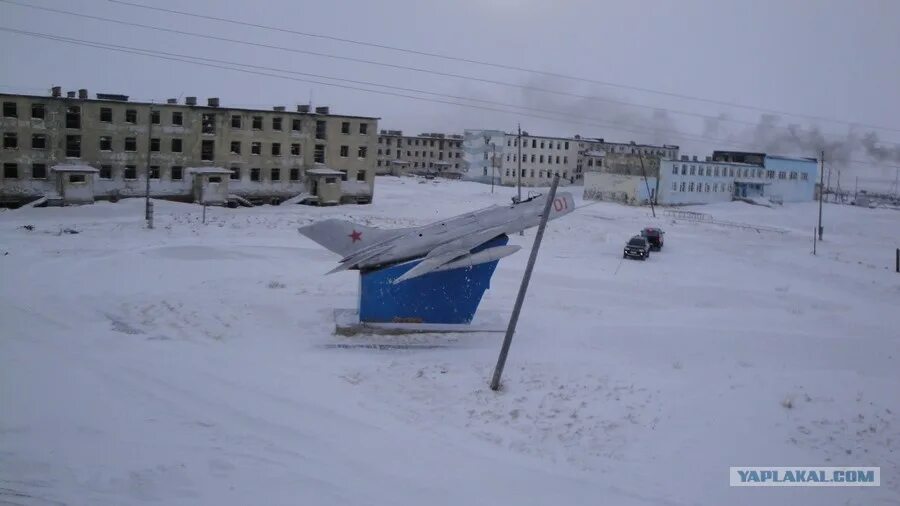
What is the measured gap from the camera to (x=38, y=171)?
4834 cm

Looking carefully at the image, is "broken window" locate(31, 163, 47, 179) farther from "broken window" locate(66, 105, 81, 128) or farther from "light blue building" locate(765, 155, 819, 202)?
"light blue building" locate(765, 155, 819, 202)

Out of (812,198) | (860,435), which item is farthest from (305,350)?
(812,198)

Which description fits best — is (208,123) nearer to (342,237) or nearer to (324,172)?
(324,172)

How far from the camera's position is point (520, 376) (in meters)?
16.5

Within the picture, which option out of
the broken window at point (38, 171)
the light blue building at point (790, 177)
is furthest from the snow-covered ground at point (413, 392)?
the light blue building at point (790, 177)

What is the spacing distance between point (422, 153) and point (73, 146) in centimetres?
7406

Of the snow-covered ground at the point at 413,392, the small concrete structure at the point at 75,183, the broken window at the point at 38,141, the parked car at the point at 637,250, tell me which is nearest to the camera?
the snow-covered ground at the point at 413,392

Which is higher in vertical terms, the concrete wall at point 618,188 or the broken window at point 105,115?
the broken window at point 105,115

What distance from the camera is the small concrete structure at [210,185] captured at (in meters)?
52.4

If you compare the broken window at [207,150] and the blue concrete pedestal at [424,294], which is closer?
the blue concrete pedestal at [424,294]

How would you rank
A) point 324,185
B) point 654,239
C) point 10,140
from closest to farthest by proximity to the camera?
point 654,239 → point 10,140 → point 324,185

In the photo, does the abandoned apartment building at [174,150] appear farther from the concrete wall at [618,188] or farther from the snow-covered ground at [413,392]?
the concrete wall at [618,188]

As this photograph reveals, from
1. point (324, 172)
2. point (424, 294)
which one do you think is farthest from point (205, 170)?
point (424, 294)

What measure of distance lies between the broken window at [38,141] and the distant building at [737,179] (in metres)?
56.4
